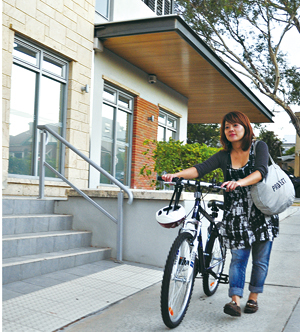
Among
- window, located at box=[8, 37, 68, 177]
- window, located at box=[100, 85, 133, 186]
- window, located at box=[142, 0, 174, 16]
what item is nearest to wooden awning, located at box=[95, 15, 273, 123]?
window, located at box=[100, 85, 133, 186]

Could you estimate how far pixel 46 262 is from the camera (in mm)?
4535

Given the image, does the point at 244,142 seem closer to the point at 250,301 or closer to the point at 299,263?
the point at 250,301

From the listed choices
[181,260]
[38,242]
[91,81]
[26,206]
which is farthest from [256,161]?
[91,81]

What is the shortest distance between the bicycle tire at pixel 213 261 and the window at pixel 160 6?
9.71 meters

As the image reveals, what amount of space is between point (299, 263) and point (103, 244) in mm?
2645

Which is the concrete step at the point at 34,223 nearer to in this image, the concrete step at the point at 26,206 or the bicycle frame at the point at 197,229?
the concrete step at the point at 26,206

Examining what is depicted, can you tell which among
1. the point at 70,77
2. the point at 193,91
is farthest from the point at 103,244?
the point at 193,91

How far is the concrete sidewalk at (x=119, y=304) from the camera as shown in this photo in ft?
→ 10.6

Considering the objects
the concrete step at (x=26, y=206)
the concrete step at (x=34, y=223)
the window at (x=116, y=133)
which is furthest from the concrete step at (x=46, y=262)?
the window at (x=116, y=133)

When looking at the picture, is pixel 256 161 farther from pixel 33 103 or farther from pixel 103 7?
pixel 103 7

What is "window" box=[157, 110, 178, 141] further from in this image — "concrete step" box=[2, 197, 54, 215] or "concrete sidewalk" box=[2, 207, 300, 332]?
"concrete sidewalk" box=[2, 207, 300, 332]

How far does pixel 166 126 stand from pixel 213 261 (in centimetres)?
898

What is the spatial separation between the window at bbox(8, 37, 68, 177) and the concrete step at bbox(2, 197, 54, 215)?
3.99 ft

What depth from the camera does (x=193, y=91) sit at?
41.9 ft
